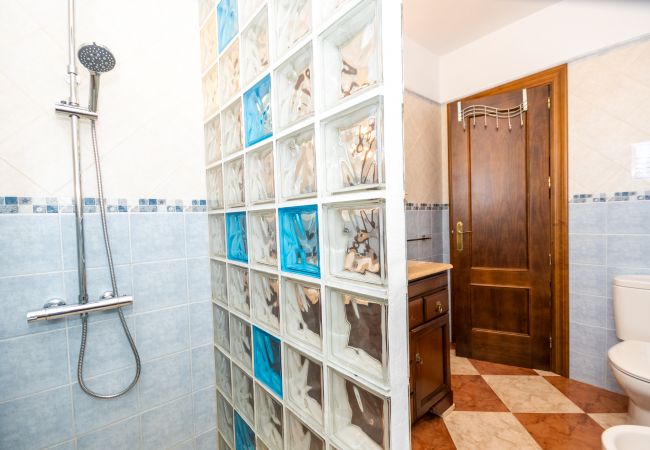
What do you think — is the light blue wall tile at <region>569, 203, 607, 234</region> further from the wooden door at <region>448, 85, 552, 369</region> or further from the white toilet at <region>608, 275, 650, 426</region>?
the white toilet at <region>608, 275, 650, 426</region>

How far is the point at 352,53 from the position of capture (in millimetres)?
669

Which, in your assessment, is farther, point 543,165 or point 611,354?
point 543,165

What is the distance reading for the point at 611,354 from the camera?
143 centimetres

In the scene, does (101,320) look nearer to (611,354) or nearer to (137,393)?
(137,393)

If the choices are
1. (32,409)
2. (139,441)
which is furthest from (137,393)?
(32,409)

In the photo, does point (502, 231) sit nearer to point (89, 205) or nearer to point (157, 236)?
point (157, 236)

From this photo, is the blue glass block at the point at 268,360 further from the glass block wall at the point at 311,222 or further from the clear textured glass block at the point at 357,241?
the clear textured glass block at the point at 357,241

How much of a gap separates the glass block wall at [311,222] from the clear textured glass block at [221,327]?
0.18 ft

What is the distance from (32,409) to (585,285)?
2.87 m

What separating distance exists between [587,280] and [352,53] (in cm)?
216

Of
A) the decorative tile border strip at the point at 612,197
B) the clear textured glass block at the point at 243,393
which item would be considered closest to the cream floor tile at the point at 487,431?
the clear textured glass block at the point at 243,393

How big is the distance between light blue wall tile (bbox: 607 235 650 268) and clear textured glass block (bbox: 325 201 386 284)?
Result: 1.99 m

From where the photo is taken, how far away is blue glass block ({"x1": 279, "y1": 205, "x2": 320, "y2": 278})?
78cm

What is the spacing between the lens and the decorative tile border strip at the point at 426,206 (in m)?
2.27
